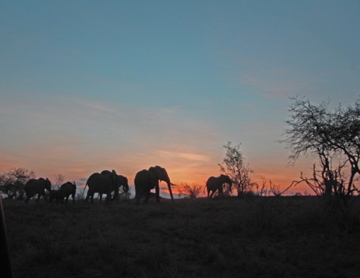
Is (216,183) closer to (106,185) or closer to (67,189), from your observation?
(106,185)

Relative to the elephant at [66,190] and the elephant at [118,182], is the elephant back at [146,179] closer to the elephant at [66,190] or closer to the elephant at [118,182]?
the elephant at [118,182]

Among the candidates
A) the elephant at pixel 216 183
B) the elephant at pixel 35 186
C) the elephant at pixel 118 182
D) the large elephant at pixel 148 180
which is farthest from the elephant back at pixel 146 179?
the elephant at pixel 216 183

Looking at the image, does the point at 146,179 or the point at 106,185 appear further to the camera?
the point at 146,179

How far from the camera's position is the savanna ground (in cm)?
788

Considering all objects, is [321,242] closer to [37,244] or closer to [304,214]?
[304,214]

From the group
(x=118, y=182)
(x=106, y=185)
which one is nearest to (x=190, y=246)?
(x=106, y=185)

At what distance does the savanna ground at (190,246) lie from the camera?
788 centimetres

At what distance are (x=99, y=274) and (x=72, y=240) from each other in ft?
8.24

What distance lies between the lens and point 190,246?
993 cm

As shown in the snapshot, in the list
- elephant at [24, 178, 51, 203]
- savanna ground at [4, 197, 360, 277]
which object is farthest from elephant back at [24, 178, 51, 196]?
savanna ground at [4, 197, 360, 277]

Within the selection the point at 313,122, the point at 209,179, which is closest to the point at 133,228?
the point at 313,122

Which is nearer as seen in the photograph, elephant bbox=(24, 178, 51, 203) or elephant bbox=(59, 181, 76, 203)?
elephant bbox=(59, 181, 76, 203)

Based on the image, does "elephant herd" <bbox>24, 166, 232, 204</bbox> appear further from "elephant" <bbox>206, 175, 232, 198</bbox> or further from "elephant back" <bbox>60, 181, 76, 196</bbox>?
"elephant" <bbox>206, 175, 232, 198</bbox>

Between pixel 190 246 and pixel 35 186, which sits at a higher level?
pixel 35 186
